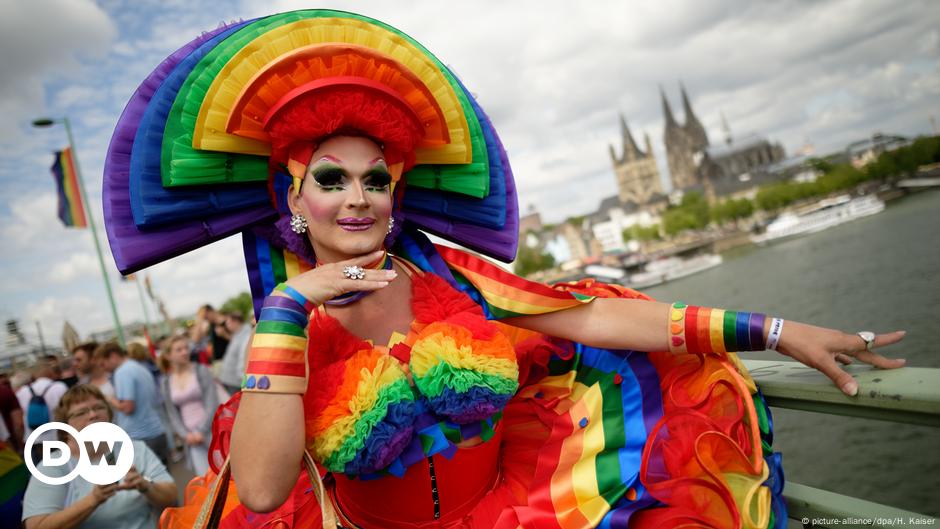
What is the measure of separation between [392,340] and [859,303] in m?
20.1

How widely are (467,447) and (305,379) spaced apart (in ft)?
1.73

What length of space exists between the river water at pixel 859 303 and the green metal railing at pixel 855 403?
130cm

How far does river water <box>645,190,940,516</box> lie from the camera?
4637 mm

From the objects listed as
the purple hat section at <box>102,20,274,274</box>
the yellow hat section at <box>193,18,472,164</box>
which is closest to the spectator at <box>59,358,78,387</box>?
the purple hat section at <box>102,20,274,274</box>

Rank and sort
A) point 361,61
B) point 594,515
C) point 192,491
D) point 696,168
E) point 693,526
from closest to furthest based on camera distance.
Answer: point 693,526
point 594,515
point 361,61
point 192,491
point 696,168

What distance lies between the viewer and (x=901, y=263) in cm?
2309

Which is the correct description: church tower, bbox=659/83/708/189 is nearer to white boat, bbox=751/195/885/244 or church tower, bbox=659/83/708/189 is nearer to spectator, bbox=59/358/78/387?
white boat, bbox=751/195/885/244

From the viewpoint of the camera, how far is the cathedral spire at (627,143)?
100 metres

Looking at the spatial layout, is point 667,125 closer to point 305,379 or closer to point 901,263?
point 901,263

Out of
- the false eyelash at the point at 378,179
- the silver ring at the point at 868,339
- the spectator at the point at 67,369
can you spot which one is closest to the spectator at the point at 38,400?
the spectator at the point at 67,369

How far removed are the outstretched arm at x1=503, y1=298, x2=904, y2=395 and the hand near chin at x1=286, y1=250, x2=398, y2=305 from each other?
1.68ft

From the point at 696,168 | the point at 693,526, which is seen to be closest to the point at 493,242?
the point at 693,526

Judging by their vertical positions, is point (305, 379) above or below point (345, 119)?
below

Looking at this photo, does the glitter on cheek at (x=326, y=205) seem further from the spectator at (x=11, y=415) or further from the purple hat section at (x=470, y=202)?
the spectator at (x=11, y=415)
